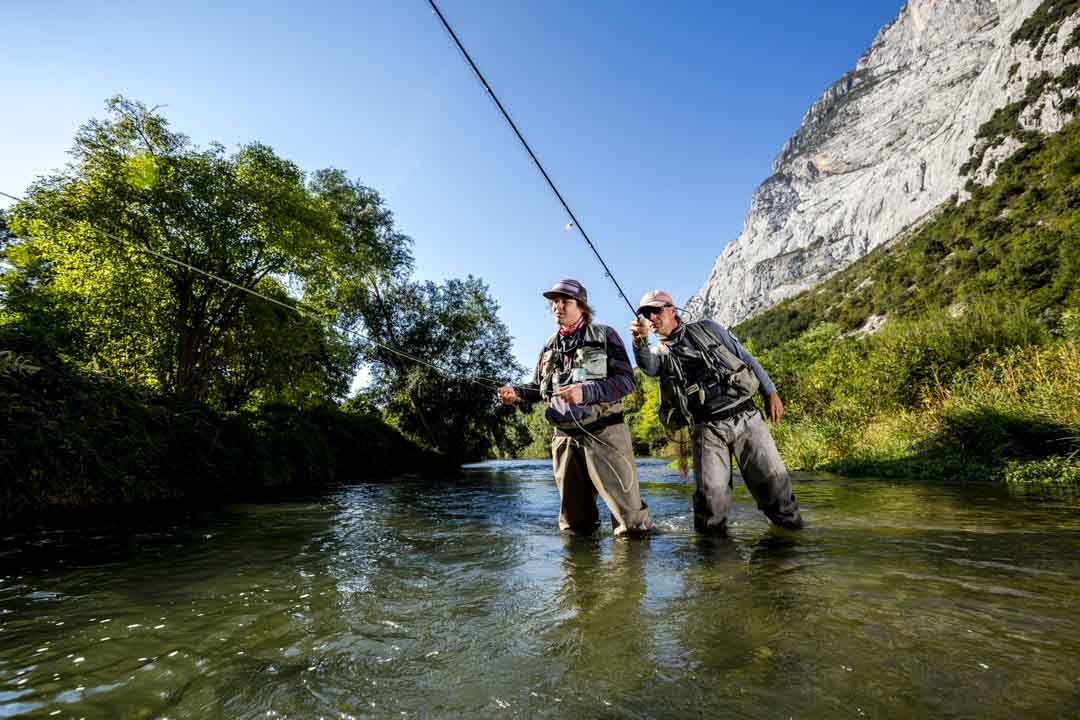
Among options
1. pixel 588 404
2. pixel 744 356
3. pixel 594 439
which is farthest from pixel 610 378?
pixel 744 356

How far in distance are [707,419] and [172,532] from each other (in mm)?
6412

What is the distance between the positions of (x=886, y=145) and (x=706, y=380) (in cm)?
16763

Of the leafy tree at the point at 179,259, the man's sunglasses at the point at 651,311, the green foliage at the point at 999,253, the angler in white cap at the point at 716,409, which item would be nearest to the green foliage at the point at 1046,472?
the angler in white cap at the point at 716,409

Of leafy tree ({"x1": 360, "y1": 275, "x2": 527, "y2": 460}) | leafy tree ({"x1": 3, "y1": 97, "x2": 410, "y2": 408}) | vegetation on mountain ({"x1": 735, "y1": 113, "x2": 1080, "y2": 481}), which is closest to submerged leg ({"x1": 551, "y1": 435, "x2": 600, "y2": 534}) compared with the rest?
vegetation on mountain ({"x1": 735, "y1": 113, "x2": 1080, "y2": 481})

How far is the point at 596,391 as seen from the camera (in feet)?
15.7

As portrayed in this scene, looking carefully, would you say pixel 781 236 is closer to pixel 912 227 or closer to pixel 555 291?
pixel 912 227

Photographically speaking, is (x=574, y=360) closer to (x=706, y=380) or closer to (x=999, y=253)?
(x=706, y=380)

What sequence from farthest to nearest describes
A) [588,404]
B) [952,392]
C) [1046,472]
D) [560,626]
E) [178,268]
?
[178,268] < [952,392] < [1046,472] < [588,404] < [560,626]

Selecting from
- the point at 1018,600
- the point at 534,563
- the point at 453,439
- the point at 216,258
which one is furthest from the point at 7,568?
the point at 453,439

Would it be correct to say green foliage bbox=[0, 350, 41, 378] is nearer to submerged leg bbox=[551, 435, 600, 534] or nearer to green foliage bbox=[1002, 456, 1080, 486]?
submerged leg bbox=[551, 435, 600, 534]

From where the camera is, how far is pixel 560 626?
2566mm

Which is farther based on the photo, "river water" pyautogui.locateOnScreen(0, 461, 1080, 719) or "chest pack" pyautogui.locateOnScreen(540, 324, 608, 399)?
"chest pack" pyautogui.locateOnScreen(540, 324, 608, 399)

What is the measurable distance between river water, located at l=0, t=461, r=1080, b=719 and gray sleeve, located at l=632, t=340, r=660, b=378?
1662mm

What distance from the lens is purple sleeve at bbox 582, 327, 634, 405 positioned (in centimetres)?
475
